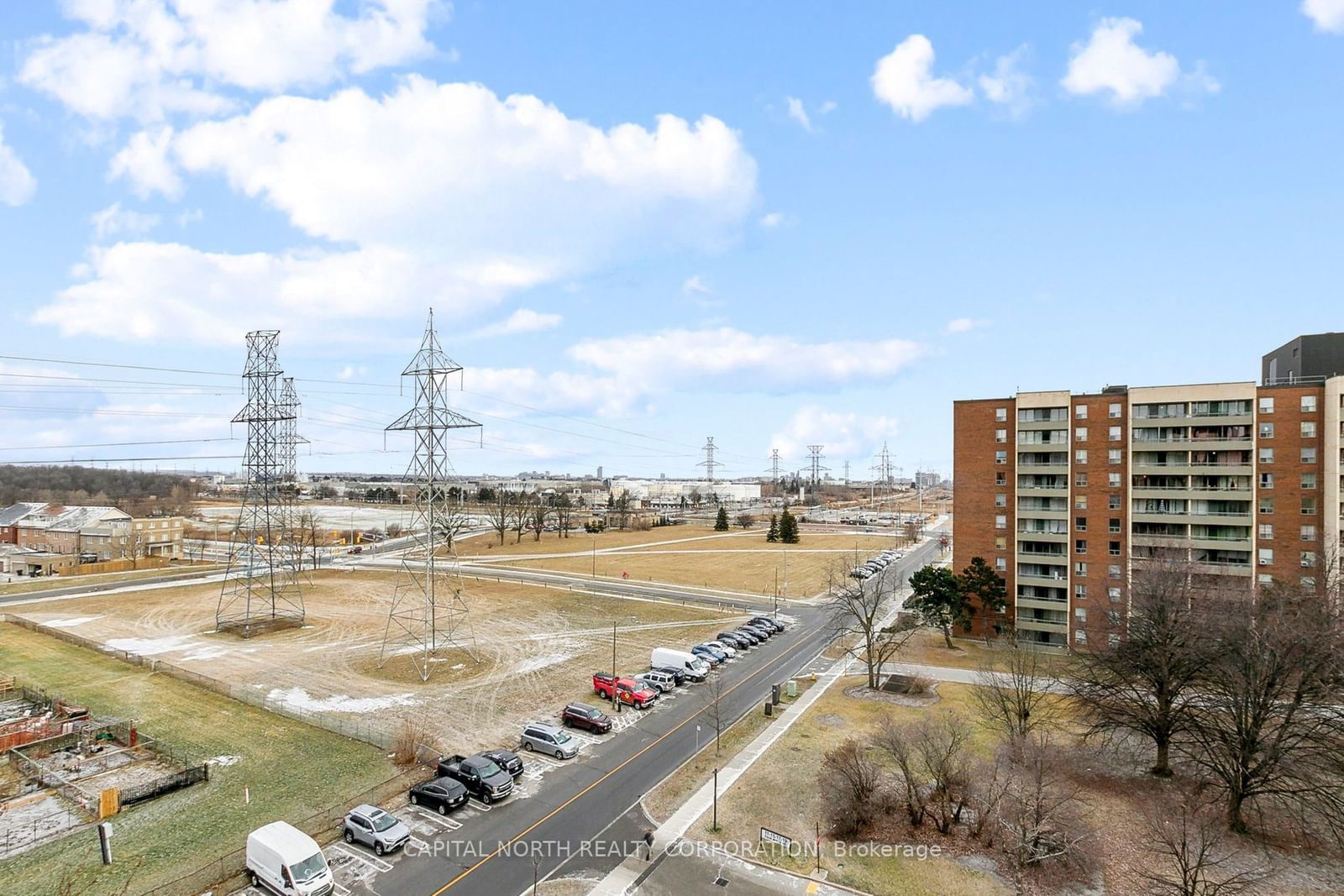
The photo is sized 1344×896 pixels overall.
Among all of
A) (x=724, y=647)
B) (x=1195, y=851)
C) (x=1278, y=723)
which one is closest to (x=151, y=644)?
(x=724, y=647)

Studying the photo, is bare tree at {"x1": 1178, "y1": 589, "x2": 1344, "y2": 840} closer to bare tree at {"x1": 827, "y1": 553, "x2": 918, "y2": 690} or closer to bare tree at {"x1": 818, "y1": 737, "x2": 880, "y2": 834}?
bare tree at {"x1": 818, "y1": 737, "x2": 880, "y2": 834}

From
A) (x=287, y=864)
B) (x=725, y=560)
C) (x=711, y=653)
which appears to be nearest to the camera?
(x=287, y=864)

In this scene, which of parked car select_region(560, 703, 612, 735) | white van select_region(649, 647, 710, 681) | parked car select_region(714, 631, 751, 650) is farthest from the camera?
parked car select_region(714, 631, 751, 650)

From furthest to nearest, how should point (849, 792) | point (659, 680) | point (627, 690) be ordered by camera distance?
1. point (659, 680)
2. point (627, 690)
3. point (849, 792)

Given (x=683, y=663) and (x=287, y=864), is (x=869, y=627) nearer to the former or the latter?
(x=683, y=663)

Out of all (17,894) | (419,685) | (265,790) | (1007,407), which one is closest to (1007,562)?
(1007,407)

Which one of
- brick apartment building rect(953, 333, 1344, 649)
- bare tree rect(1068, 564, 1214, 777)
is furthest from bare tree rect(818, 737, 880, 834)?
brick apartment building rect(953, 333, 1344, 649)

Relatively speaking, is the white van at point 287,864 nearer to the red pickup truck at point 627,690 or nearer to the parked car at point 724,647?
the red pickup truck at point 627,690
